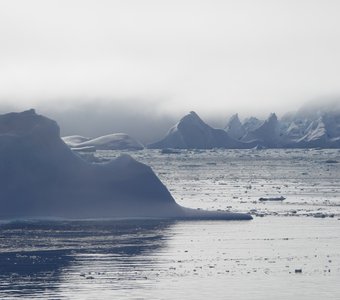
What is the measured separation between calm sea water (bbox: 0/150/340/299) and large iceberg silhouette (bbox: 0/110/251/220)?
125cm

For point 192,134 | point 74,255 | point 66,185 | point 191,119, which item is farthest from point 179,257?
point 192,134

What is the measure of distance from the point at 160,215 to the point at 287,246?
1034 cm

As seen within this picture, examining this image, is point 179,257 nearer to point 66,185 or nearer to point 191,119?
point 66,185

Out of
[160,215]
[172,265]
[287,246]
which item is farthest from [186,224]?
[172,265]

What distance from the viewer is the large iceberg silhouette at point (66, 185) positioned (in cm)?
4988

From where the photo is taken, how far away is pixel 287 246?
4234cm

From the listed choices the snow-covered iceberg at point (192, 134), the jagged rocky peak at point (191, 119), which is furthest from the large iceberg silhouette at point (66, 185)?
the snow-covered iceberg at point (192, 134)

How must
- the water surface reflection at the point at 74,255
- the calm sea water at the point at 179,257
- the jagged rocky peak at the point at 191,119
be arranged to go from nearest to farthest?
the calm sea water at the point at 179,257, the water surface reflection at the point at 74,255, the jagged rocky peak at the point at 191,119

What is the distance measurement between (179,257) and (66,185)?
13.4m

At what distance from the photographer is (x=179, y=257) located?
129ft

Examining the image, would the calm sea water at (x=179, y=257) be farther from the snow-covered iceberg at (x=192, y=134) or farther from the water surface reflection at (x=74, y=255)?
the snow-covered iceberg at (x=192, y=134)

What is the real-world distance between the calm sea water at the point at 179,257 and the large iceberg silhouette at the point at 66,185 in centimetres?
Answer: 125

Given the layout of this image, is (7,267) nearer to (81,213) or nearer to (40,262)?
(40,262)

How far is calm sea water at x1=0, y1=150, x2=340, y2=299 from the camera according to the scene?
32250 millimetres
